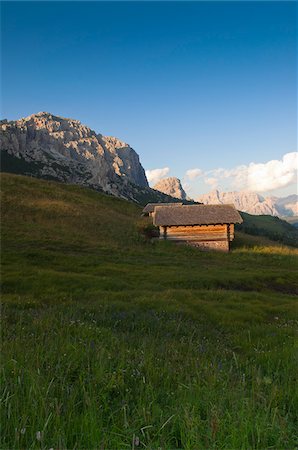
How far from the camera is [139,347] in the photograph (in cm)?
556

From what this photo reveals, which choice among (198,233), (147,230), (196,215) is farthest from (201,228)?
(147,230)

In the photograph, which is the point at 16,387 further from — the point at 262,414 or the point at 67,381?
the point at 262,414

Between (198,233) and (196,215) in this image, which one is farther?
(196,215)

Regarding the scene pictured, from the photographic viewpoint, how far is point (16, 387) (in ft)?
10.4

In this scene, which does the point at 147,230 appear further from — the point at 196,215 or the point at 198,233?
the point at 198,233

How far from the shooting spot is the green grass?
276 centimetres

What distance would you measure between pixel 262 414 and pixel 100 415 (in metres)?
1.49

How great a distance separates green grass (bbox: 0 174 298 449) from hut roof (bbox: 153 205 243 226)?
4687 mm

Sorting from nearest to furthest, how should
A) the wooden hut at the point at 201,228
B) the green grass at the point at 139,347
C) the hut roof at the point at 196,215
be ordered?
the green grass at the point at 139,347 → the wooden hut at the point at 201,228 → the hut roof at the point at 196,215

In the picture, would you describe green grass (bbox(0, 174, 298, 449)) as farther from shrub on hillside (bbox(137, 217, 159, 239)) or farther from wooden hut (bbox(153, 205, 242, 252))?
shrub on hillside (bbox(137, 217, 159, 239))

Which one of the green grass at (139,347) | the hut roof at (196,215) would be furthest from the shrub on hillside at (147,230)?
the green grass at (139,347)

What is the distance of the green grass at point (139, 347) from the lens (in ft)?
9.06

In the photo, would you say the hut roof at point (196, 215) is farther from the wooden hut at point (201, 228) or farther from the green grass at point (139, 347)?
the green grass at point (139, 347)

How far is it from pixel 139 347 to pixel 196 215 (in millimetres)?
39013
